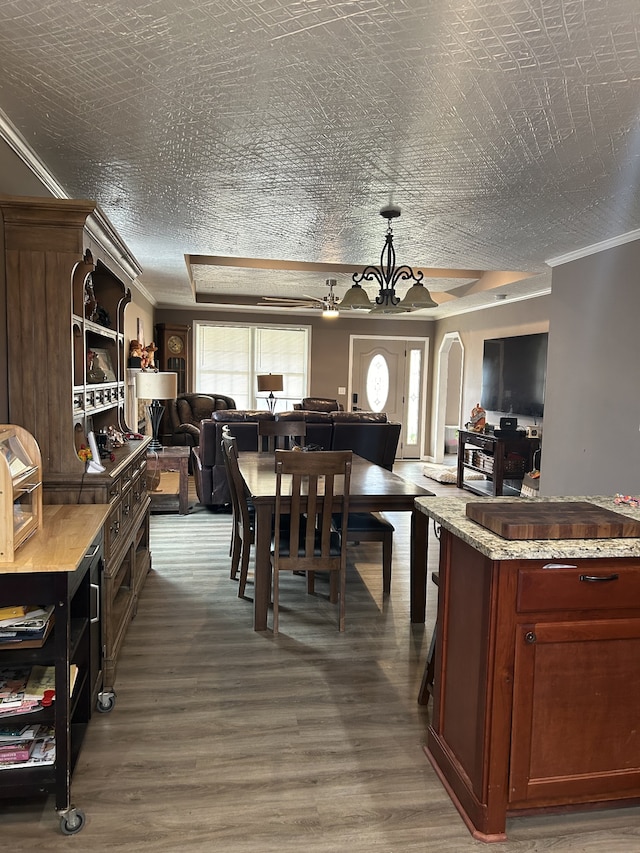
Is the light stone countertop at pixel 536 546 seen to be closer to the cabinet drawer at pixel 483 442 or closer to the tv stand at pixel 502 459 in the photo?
the tv stand at pixel 502 459

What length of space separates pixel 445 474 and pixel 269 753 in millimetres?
6349

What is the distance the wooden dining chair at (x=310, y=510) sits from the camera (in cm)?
296

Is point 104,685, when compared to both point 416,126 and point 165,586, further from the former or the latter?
point 416,126

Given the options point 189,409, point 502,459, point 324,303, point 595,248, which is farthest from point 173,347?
point 595,248

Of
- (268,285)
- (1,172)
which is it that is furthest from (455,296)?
(1,172)

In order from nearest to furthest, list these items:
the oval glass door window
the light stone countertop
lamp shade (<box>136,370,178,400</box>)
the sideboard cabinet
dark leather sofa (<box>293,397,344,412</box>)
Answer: the light stone countertop
the sideboard cabinet
lamp shade (<box>136,370,178,400</box>)
dark leather sofa (<box>293,397,344,412</box>)
the oval glass door window

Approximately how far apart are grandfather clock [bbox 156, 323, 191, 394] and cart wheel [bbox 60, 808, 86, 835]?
24.1ft

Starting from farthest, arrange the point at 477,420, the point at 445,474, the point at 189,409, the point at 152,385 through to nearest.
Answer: the point at 189,409 → the point at 445,474 → the point at 477,420 → the point at 152,385

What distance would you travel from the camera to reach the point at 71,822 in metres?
1.69

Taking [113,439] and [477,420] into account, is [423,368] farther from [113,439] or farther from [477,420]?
[113,439]

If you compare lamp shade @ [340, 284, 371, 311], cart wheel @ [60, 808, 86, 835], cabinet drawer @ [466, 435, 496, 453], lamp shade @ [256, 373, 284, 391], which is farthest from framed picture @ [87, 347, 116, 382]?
Answer: lamp shade @ [256, 373, 284, 391]

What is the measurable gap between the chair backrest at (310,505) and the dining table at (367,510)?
3.3 inches

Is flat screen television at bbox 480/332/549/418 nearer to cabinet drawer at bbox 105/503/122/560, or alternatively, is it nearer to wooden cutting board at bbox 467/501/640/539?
wooden cutting board at bbox 467/501/640/539

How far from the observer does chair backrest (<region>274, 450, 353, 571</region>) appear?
2953 millimetres
